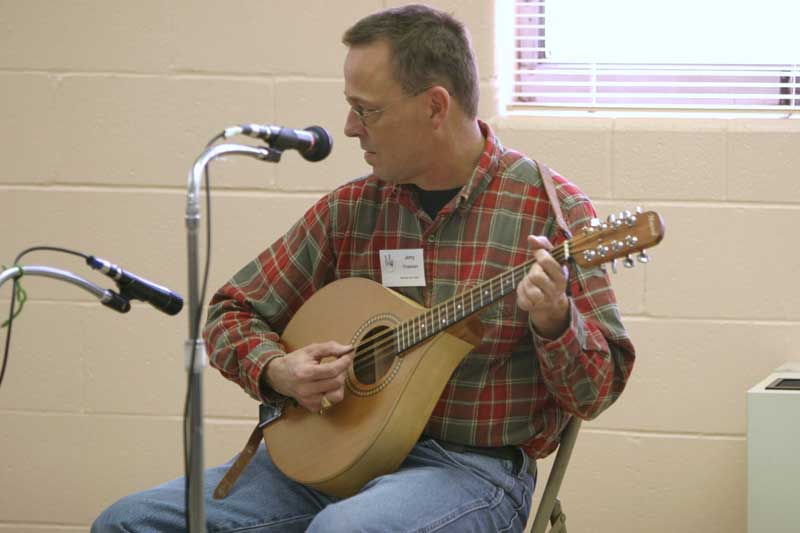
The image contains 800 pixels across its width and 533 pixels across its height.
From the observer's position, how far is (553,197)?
1.97 metres

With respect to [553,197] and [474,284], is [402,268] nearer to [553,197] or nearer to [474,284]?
[474,284]

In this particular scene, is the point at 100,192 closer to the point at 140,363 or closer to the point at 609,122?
the point at 140,363

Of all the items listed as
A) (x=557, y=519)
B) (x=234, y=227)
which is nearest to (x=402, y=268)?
(x=557, y=519)

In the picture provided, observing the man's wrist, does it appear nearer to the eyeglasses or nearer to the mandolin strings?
the mandolin strings

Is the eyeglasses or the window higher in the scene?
the window

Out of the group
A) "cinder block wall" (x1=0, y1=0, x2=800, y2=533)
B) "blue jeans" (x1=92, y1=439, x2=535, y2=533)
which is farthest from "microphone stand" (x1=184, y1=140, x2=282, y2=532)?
"cinder block wall" (x1=0, y1=0, x2=800, y2=533)

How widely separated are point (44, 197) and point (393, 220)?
4.30 feet

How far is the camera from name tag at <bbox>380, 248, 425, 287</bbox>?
2.05 m

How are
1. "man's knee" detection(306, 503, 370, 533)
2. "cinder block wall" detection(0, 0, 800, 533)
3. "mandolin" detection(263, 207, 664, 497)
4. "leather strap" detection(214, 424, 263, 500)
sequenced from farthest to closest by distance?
"cinder block wall" detection(0, 0, 800, 533), "leather strap" detection(214, 424, 263, 500), "mandolin" detection(263, 207, 664, 497), "man's knee" detection(306, 503, 370, 533)

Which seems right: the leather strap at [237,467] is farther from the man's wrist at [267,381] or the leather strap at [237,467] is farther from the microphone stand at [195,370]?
the microphone stand at [195,370]

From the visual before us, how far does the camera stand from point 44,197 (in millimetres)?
3025

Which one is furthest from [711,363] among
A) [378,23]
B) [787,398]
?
[378,23]

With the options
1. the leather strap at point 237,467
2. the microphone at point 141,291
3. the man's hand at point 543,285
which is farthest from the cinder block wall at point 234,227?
the microphone at point 141,291

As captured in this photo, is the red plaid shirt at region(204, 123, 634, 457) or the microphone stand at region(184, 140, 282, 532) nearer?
the microphone stand at region(184, 140, 282, 532)
